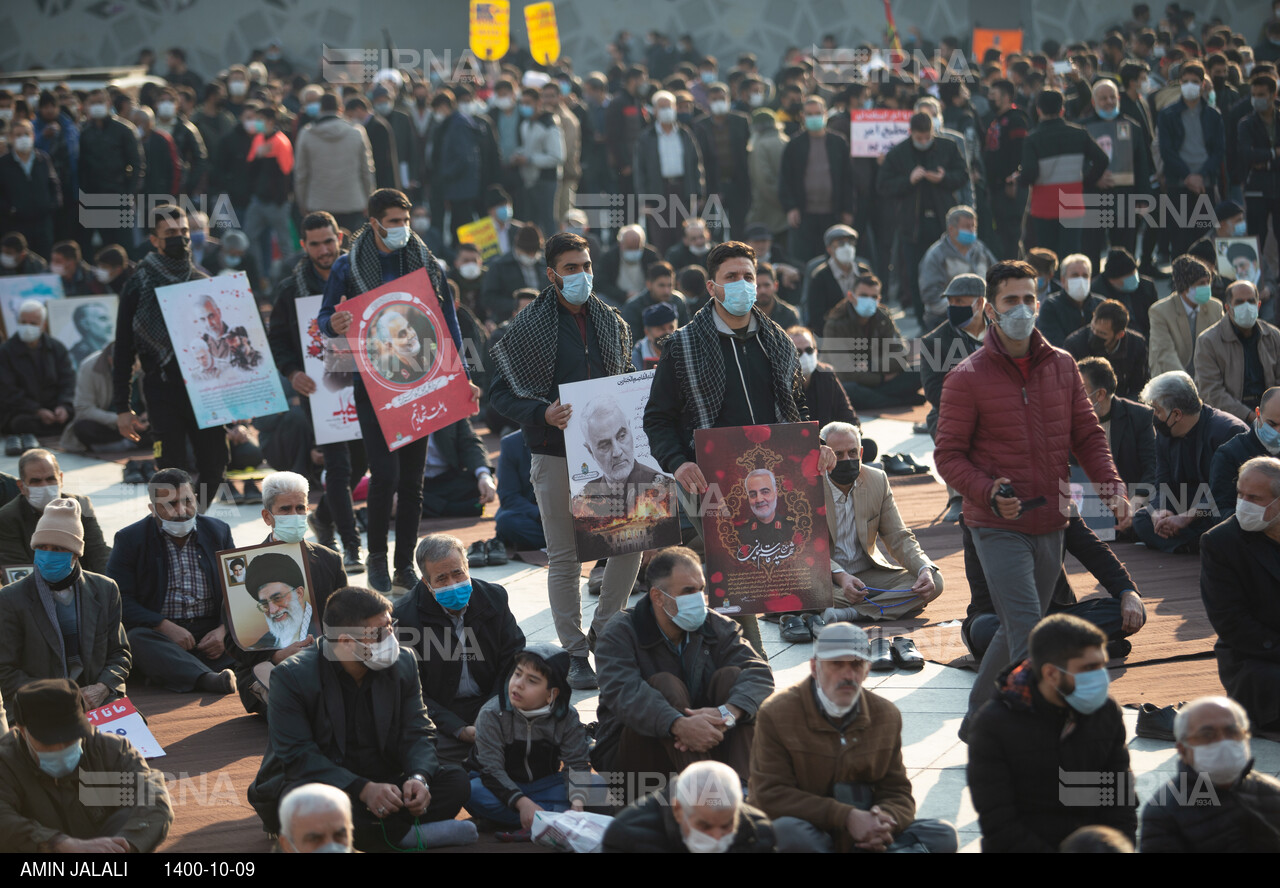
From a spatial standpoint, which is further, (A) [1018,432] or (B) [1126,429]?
(B) [1126,429]

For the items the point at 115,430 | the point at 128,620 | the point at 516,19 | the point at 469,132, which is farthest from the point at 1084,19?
the point at 128,620

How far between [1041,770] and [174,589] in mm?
4857

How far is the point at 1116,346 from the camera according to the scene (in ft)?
35.9

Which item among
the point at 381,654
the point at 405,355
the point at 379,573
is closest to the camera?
the point at 381,654

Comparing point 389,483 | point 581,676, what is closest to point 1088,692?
point 581,676

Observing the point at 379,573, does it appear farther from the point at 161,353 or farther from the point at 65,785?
the point at 65,785

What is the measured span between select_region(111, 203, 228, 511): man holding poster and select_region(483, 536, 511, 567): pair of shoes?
6.04 ft

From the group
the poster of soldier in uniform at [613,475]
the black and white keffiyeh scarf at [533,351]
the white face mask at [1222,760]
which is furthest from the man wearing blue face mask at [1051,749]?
the black and white keffiyeh scarf at [533,351]

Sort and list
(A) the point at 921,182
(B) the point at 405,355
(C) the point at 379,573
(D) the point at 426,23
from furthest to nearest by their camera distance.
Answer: (D) the point at 426,23 < (A) the point at 921,182 < (C) the point at 379,573 < (B) the point at 405,355

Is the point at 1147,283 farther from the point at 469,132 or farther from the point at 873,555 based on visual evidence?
the point at 469,132

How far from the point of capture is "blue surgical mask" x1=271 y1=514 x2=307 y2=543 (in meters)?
7.65

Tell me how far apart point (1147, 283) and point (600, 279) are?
577 cm

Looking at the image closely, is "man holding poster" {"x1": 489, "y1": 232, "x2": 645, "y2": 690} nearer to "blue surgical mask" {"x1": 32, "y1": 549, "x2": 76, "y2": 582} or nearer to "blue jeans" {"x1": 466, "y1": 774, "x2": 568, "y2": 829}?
"blue jeans" {"x1": 466, "y1": 774, "x2": 568, "y2": 829}

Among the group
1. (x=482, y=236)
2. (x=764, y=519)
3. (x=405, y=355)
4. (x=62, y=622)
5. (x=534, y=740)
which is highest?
(x=405, y=355)
